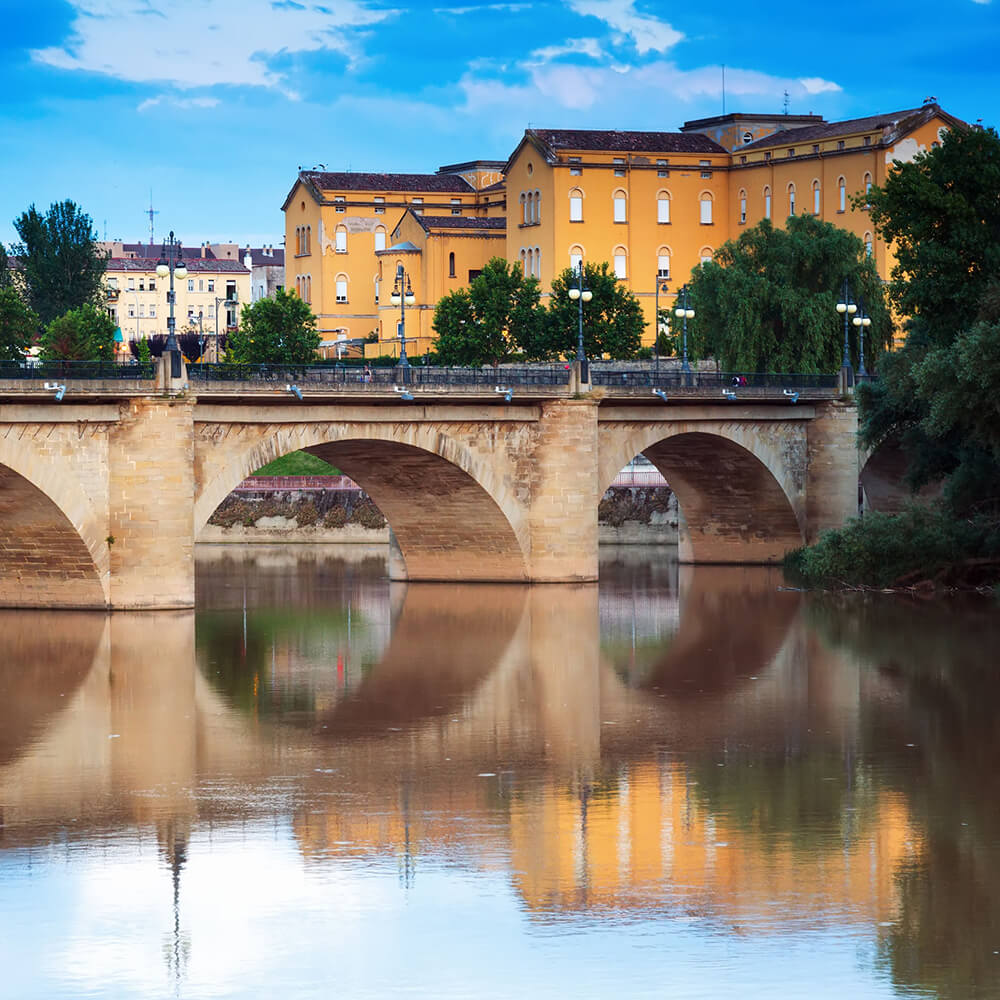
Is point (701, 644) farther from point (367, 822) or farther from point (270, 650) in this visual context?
point (367, 822)

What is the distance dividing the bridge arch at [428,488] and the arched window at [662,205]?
2059 inches

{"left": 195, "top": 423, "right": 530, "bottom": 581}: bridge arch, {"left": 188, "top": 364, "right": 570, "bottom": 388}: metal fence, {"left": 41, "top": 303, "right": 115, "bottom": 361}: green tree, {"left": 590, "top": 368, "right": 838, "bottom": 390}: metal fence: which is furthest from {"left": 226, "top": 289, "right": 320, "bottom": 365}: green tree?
{"left": 188, "top": 364, "right": 570, "bottom": 388}: metal fence

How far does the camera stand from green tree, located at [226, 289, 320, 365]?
289 ft

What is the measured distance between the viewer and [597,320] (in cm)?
8588

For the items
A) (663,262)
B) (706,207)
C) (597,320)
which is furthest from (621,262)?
(597,320)

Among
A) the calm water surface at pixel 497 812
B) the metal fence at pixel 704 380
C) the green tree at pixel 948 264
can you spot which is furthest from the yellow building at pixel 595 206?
the calm water surface at pixel 497 812

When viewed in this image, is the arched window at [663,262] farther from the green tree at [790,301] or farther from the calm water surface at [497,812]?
the calm water surface at [497,812]

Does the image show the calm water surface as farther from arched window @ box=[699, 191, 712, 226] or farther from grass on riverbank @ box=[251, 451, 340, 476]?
arched window @ box=[699, 191, 712, 226]

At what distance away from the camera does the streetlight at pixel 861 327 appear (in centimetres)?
6031

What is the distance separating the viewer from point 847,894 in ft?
62.0

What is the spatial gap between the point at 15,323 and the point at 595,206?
30812mm

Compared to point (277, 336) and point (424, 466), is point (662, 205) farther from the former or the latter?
point (424, 466)

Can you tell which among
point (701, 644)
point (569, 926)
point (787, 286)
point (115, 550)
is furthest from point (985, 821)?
point (787, 286)

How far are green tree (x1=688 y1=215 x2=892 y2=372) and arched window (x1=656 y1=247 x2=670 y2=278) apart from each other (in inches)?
1283
